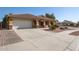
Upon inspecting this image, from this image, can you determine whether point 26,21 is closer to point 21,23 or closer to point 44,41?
point 21,23

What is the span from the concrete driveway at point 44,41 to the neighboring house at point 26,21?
222 millimetres

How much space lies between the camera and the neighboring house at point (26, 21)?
5537mm

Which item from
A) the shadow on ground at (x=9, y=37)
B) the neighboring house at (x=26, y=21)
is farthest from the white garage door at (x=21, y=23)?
the shadow on ground at (x=9, y=37)

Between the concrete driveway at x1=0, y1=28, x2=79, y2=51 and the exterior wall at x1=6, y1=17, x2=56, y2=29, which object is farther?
the exterior wall at x1=6, y1=17, x2=56, y2=29

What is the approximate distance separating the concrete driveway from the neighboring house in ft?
0.73

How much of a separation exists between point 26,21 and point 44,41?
1101 mm

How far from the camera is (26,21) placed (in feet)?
19.0

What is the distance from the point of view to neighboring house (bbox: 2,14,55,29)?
18.2 feet

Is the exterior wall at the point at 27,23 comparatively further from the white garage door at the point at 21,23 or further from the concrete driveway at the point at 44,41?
the concrete driveway at the point at 44,41

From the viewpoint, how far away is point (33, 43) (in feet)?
17.9

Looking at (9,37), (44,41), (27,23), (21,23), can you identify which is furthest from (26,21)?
(44,41)

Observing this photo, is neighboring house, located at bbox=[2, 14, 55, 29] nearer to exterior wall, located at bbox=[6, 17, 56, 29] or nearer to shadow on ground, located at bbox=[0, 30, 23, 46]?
exterior wall, located at bbox=[6, 17, 56, 29]

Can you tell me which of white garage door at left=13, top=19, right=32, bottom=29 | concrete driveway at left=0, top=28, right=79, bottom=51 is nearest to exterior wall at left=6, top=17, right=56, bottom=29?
white garage door at left=13, top=19, right=32, bottom=29

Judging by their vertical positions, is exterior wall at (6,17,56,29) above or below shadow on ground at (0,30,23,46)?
above
